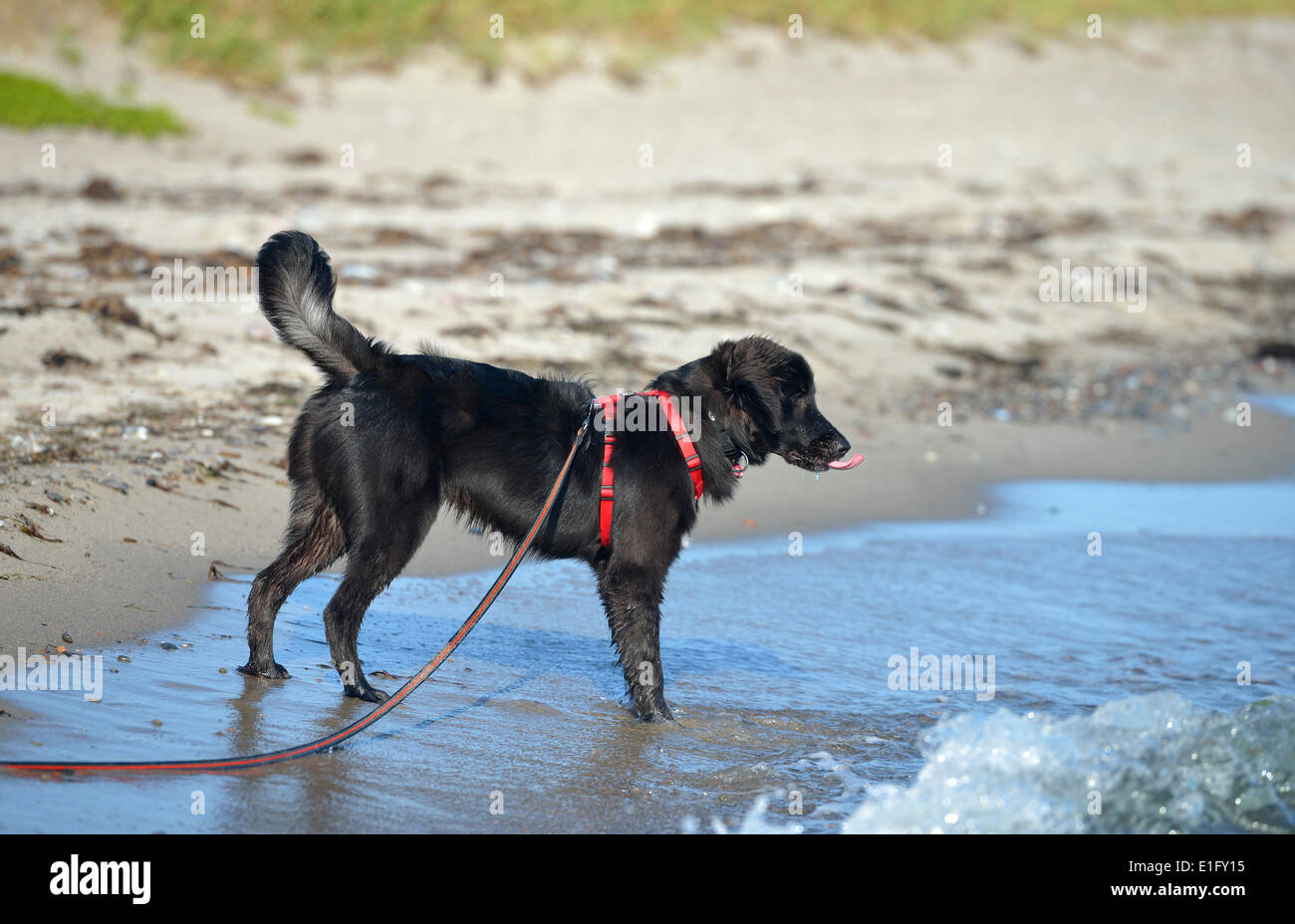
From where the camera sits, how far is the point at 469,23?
61.3 feet

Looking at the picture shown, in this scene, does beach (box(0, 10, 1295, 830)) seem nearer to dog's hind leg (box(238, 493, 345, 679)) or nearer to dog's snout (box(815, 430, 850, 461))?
→ dog's hind leg (box(238, 493, 345, 679))

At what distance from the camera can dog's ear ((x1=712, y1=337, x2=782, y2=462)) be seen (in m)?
4.73

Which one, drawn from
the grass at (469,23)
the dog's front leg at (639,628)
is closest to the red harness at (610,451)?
the dog's front leg at (639,628)

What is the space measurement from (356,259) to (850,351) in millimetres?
4089

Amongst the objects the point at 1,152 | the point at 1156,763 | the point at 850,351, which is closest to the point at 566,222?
the point at 850,351

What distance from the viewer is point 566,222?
13.3 meters

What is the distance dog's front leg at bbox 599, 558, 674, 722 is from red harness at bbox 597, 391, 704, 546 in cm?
16

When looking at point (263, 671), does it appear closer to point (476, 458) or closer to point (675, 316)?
point (476, 458)

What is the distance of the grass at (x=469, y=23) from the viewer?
16453mm

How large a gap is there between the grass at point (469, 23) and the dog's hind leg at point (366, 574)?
1317cm

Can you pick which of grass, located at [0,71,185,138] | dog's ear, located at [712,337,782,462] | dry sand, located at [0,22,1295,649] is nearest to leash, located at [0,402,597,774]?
dog's ear, located at [712,337,782,462]

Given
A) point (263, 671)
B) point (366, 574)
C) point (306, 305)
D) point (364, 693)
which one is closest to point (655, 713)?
point (364, 693)
